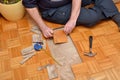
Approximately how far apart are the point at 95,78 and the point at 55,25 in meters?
0.52

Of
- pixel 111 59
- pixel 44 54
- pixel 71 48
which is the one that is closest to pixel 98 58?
pixel 111 59

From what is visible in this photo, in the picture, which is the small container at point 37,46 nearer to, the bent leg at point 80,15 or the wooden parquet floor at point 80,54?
the wooden parquet floor at point 80,54

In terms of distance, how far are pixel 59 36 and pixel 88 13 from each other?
26cm

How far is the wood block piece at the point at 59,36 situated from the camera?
3.99 ft

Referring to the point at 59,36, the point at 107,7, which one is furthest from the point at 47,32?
the point at 107,7

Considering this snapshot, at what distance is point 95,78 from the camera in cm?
102

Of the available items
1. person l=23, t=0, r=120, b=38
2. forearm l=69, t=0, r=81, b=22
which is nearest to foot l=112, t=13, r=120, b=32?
person l=23, t=0, r=120, b=38

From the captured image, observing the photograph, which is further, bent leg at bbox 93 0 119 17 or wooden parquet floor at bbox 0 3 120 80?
bent leg at bbox 93 0 119 17

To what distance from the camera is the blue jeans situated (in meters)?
1.28

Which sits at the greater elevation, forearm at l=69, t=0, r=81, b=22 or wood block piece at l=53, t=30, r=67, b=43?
forearm at l=69, t=0, r=81, b=22

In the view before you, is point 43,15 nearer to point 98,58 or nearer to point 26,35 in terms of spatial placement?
point 26,35

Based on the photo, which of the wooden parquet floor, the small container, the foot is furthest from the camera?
the foot

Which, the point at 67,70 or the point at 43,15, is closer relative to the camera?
the point at 67,70

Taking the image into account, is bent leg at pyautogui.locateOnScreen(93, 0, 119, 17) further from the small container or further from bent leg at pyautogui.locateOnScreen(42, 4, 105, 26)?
the small container
